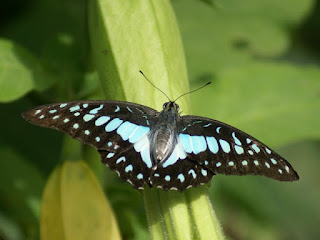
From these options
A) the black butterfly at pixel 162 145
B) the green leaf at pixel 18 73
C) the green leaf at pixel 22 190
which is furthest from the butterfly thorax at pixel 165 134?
the green leaf at pixel 22 190

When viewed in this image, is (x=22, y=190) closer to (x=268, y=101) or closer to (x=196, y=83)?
(x=196, y=83)

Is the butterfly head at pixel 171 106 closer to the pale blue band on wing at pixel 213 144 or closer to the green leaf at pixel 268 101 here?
the pale blue band on wing at pixel 213 144

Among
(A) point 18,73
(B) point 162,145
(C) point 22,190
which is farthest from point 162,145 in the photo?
(C) point 22,190

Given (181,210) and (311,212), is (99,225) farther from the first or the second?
(311,212)

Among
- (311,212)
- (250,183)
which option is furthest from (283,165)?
(311,212)

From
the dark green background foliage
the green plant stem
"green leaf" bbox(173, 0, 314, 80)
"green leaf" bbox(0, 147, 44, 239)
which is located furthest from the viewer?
"green leaf" bbox(173, 0, 314, 80)

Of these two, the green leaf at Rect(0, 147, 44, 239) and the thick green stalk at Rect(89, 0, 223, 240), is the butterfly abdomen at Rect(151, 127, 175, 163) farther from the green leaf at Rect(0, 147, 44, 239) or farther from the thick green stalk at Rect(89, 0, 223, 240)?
the green leaf at Rect(0, 147, 44, 239)

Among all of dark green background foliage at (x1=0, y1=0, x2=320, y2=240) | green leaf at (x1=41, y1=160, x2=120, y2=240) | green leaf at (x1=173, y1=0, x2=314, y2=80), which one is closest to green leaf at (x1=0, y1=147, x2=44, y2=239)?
dark green background foliage at (x1=0, y1=0, x2=320, y2=240)
